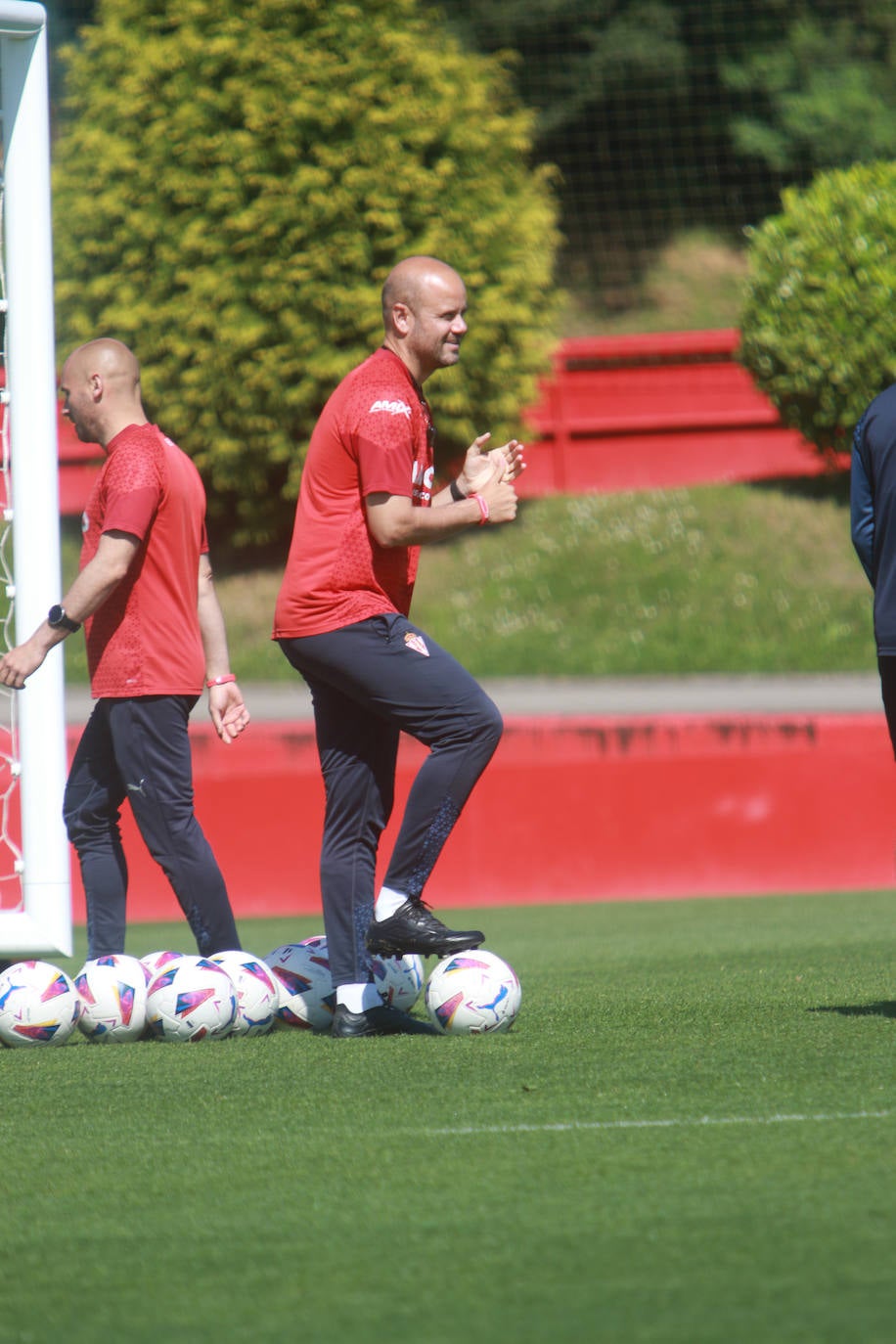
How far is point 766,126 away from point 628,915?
21.4 meters

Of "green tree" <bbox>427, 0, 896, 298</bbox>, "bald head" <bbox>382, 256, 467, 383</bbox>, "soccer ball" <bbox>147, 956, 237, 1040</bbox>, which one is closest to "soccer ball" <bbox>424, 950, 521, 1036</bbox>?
"soccer ball" <bbox>147, 956, 237, 1040</bbox>

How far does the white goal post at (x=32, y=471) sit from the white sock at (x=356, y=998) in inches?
43.4

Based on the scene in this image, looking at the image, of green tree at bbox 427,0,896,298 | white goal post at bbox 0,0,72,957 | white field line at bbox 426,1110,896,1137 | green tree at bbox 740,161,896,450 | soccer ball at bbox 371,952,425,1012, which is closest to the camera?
white field line at bbox 426,1110,896,1137

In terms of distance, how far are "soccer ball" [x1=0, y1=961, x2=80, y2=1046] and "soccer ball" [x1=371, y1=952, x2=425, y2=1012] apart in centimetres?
90

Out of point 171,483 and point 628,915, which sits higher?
point 171,483

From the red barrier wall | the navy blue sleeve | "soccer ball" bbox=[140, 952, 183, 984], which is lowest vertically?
the red barrier wall

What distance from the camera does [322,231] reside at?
56.2 feet

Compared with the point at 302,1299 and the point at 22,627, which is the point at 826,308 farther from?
the point at 302,1299

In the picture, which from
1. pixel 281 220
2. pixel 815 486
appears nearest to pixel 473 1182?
pixel 281 220

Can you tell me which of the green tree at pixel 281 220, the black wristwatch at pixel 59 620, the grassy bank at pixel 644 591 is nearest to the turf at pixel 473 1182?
the black wristwatch at pixel 59 620

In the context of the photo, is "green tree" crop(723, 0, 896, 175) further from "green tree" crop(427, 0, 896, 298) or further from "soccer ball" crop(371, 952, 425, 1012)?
"soccer ball" crop(371, 952, 425, 1012)

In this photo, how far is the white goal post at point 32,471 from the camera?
5.76 metres

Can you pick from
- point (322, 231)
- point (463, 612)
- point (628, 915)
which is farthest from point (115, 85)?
point (628, 915)

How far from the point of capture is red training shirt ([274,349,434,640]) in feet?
16.0
